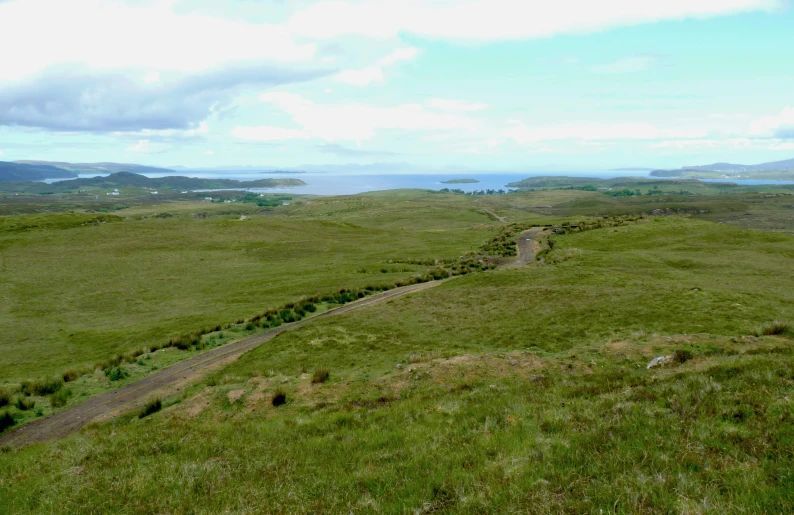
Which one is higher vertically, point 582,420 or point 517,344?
point 582,420

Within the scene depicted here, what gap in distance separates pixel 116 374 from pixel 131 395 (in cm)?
316

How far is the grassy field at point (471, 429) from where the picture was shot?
7633 millimetres

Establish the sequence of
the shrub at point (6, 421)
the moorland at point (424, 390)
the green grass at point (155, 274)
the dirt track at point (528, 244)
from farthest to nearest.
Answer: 1. the dirt track at point (528, 244)
2. the green grass at point (155, 274)
3. the shrub at point (6, 421)
4. the moorland at point (424, 390)

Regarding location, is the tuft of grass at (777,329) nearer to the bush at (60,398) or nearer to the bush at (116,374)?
the bush at (116,374)

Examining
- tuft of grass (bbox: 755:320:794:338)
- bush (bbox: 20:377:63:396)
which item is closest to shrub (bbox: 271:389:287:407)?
bush (bbox: 20:377:63:396)

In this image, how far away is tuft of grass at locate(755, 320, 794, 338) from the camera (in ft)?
66.4

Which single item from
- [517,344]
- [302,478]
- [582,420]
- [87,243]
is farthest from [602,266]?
[87,243]

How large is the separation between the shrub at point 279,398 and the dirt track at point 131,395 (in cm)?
617

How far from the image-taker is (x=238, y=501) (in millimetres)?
8258

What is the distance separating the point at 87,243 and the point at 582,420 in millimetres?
80543

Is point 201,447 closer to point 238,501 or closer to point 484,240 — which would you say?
point 238,501

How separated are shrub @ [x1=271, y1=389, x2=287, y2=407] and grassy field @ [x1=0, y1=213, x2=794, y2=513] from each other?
27cm

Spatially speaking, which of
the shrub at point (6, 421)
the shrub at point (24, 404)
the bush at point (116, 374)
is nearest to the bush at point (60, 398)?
the shrub at point (24, 404)

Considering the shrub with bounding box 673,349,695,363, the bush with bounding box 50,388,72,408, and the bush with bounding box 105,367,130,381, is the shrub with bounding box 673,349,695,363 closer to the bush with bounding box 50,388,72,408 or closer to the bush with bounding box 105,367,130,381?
the bush with bounding box 105,367,130,381
